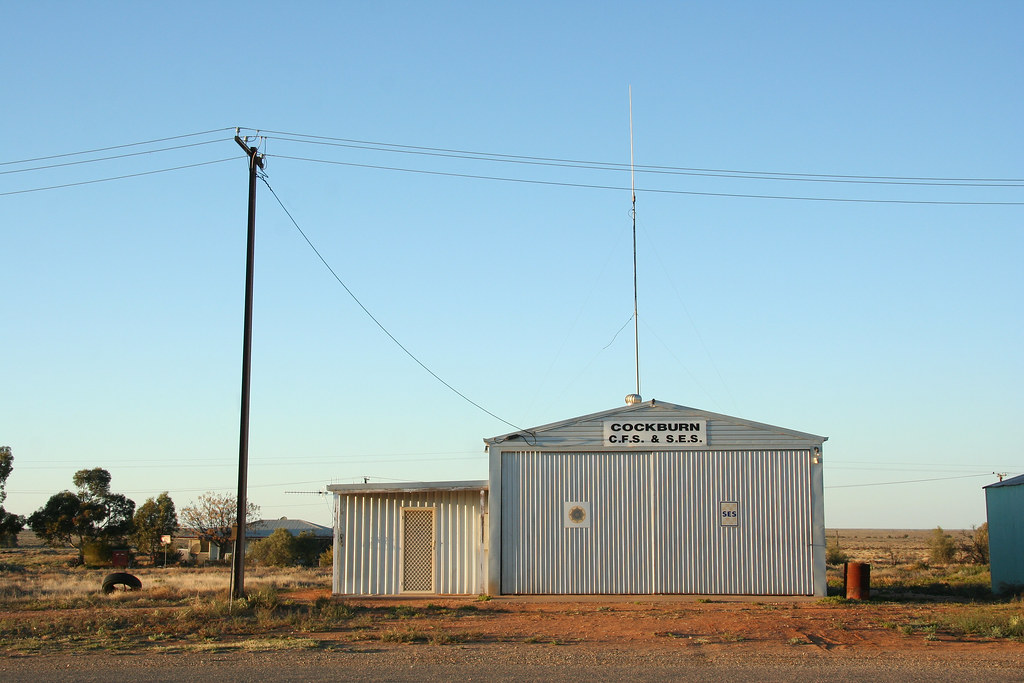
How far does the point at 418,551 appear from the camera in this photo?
23.3m

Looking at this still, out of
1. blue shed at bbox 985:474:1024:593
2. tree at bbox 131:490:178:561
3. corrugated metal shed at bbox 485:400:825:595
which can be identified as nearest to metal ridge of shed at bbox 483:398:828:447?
corrugated metal shed at bbox 485:400:825:595

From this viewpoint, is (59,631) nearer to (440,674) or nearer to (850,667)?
(440,674)

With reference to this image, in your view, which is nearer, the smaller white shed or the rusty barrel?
the rusty barrel

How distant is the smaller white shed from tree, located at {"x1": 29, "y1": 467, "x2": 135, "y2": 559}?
1412 inches

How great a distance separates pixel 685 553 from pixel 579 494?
2803 mm

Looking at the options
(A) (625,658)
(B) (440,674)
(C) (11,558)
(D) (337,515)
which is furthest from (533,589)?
(C) (11,558)

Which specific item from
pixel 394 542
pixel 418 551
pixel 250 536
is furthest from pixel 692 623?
pixel 250 536

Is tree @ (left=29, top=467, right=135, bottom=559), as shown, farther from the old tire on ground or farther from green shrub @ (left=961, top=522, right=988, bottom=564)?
green shrub @ (left=961, top=522, right=988, bottom=564)

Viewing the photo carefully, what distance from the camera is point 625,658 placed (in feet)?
43.7

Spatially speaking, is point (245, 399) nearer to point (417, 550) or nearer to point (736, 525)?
point (417, 550)

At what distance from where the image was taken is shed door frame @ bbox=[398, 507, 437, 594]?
23.1 meters

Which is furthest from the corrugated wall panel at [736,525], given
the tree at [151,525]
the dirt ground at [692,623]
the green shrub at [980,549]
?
the tree at [151,525]

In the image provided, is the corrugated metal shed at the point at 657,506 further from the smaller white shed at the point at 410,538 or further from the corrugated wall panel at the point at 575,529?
the smaller white shed at the point at 410,538

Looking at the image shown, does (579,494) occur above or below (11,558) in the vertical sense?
above
